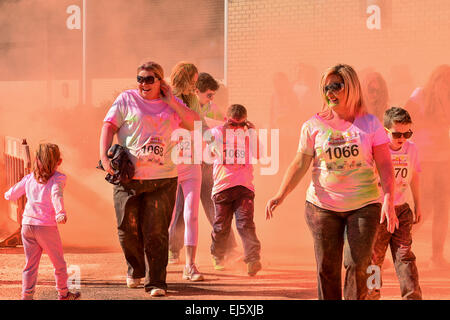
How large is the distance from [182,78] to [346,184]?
7.67 ft

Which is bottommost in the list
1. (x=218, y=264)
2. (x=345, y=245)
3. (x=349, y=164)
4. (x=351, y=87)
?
(x=218, y=264)

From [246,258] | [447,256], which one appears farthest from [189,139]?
[447,256]

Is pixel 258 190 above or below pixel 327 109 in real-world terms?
below

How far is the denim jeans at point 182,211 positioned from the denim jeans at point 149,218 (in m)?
1.34

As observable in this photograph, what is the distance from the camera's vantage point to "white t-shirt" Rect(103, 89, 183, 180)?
5164 mm

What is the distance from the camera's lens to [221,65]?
763 inches

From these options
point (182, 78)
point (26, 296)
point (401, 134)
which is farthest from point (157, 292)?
point (401, 134)

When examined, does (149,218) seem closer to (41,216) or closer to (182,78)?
(41,216)

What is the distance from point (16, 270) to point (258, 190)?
16.2ft

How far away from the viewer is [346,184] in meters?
4.07

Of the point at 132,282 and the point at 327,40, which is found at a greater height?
the point at 327,40

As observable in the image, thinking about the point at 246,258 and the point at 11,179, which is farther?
the point at 11,179

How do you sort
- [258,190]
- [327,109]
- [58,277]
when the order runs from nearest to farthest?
[327,109] < [58,277] < [258,190]

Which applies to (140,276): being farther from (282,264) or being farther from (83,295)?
(282,264)
